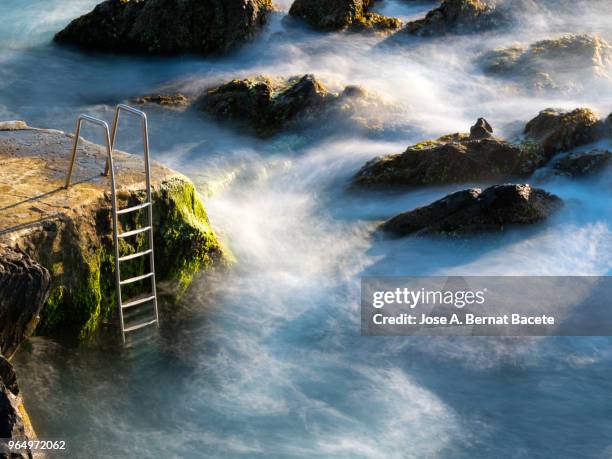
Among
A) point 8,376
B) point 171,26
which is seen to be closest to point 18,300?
point 8,376

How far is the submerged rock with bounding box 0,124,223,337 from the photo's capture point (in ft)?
29.5

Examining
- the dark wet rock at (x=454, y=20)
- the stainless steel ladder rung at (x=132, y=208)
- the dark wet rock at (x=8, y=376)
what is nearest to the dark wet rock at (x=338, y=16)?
the dark wet rock at (x=454, y=20)

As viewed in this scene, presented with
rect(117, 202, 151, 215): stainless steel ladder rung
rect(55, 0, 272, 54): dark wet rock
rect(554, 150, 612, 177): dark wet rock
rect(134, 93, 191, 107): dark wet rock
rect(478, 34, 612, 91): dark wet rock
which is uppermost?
rect(55, 0, 272, 54): dark wet rock

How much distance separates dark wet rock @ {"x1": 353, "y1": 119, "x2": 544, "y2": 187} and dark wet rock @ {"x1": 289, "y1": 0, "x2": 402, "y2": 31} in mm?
6596

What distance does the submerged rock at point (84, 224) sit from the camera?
29.5ft

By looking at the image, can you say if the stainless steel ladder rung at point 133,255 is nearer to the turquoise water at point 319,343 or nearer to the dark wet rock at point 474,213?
the turquoise water at point 319,343

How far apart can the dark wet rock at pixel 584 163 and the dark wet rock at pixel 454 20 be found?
22.9 ft

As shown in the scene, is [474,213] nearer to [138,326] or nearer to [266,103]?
[138,326]

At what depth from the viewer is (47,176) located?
9.75 metres

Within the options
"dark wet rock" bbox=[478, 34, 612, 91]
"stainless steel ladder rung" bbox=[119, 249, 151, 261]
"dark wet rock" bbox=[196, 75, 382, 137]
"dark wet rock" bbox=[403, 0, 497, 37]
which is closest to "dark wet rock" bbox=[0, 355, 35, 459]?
"stainless steel ladder rung" bbox=[119, 249, 151, 261]

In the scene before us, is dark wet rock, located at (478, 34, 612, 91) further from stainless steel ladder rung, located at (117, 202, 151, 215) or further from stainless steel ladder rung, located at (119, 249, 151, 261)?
stainless steel ladder rung, located at (119, 249, 151, 261)

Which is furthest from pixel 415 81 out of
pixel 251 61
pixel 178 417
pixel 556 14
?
pixel 178 417

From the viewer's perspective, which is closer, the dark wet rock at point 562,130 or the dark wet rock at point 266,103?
the dark wet rock at point 562,130

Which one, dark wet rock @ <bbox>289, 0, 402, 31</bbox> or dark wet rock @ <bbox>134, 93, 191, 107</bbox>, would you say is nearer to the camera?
dark wet rock @ <bbox>134, 93, 191, 107</bbox>
